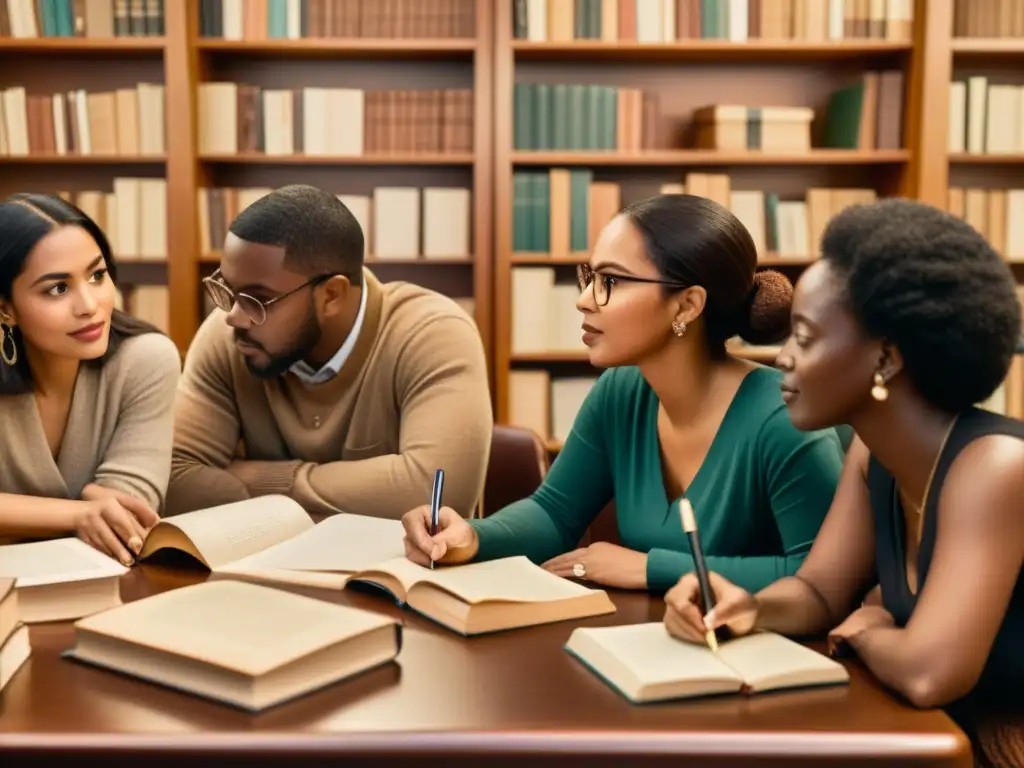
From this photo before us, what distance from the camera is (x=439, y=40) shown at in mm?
3668

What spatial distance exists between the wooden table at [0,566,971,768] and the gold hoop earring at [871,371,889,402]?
0.84 feet

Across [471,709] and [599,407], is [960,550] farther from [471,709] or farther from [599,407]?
[599,407]

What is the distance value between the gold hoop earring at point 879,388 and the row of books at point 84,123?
321 centimetres

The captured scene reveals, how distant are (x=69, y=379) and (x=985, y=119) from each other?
322 cm

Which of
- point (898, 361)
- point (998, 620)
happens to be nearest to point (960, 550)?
point (998, 620)

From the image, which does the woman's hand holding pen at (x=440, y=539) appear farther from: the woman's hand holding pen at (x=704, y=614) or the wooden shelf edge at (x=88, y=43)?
the wooden shelf edge at (x=88, y=43)

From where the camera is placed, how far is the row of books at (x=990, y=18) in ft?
12.0

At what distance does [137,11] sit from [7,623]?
3.16 metres

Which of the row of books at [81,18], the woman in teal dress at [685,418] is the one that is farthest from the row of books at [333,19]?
the woman in teal dress at [685,418]

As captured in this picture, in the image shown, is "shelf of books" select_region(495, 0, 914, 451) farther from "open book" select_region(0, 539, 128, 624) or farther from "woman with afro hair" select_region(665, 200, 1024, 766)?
"woman with afro hair" select_region(665, 200, 1024, 766)

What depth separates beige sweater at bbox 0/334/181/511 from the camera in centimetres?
174

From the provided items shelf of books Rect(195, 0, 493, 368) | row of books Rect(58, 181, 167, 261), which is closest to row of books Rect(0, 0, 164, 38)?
shelf of books Rect(195, 0, 493, 368)

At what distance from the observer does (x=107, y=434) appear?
1800 millimetres

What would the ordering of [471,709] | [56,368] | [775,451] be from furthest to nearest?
[56,368] → [775,451] → [471,709]
